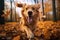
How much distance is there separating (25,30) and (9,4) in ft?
1.64

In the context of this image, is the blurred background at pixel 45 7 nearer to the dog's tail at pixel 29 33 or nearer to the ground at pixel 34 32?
the ground at pixel 34 32

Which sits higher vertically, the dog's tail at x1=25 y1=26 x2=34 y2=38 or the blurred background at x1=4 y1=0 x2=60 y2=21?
the blurred background at x1=4 y1=0 x2=60 y2=21

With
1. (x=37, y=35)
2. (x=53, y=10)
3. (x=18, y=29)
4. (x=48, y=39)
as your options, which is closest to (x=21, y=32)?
(x=18, y=29)

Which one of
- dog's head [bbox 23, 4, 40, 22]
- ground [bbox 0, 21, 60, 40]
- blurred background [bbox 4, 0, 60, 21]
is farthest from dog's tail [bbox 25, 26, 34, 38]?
blurred background [bbox 4, 0, 60, 21]

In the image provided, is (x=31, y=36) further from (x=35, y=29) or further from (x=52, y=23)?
(x=52, y=23)

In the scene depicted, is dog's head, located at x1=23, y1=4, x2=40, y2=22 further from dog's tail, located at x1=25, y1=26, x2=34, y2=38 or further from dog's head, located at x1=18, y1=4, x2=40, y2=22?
dog's tail, located at x1=25, y1=26, x2=34, y2=38

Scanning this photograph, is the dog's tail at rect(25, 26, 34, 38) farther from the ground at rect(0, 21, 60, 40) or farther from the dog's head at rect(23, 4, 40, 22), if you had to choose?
the dog's head at rect(23, 4, 40, 22)

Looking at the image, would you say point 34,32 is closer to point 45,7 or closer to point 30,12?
point 30,12

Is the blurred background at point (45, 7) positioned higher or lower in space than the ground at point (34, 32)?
higher

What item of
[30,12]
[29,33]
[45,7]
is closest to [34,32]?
[29,33]

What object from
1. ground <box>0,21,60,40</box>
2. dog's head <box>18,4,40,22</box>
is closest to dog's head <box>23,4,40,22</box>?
dog's head <box>18,4,40,22</box>

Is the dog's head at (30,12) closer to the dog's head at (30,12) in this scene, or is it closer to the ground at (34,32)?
the dog's head at (30,12)

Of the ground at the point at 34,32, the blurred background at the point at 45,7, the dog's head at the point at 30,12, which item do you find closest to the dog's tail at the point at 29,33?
the ground at the point at 34,32

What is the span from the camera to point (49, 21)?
9.08ft
